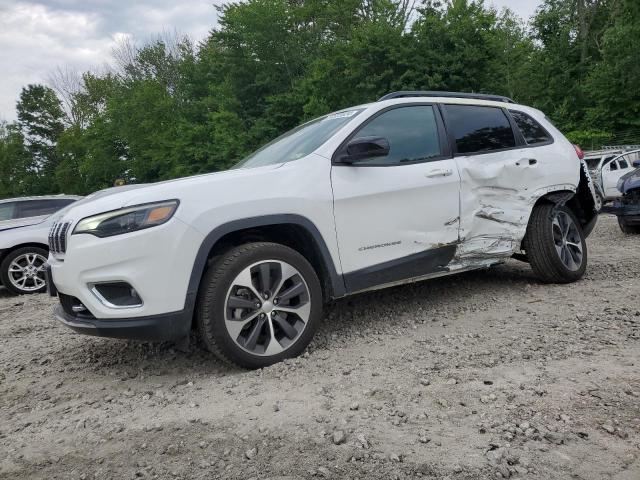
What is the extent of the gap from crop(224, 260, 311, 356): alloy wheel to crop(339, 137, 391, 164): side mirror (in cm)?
90

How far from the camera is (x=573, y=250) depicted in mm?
4871

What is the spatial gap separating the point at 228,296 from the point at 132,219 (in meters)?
0.71

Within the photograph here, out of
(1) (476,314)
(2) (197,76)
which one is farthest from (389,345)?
(2) (197,76)

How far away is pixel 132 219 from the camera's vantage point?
9.66 feet

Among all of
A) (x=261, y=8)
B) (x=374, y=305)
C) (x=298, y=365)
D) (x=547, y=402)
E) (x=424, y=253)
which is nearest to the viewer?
(x=547, y=402)

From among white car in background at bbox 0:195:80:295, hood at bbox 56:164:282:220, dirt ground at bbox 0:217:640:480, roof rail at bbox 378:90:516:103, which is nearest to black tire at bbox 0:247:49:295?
white car in background at bbox 0:195:80:295

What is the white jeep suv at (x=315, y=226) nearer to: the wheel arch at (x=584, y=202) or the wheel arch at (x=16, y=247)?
the wheel arch at (x=584, y=202)

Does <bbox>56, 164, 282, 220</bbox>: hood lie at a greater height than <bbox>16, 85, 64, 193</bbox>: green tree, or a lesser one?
lesser

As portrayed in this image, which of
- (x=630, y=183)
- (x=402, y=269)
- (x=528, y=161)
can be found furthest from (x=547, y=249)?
(x=630, y=183)

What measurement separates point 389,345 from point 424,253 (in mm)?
778

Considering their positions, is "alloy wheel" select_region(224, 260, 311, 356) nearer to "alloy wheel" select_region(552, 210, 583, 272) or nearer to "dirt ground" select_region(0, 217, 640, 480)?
"dirt ground" select_region(0, 217, 640, 480)

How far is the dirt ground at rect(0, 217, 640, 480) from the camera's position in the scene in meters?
2.10

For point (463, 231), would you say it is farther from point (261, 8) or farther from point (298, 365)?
point (261, 8)

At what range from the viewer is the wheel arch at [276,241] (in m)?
3.03
